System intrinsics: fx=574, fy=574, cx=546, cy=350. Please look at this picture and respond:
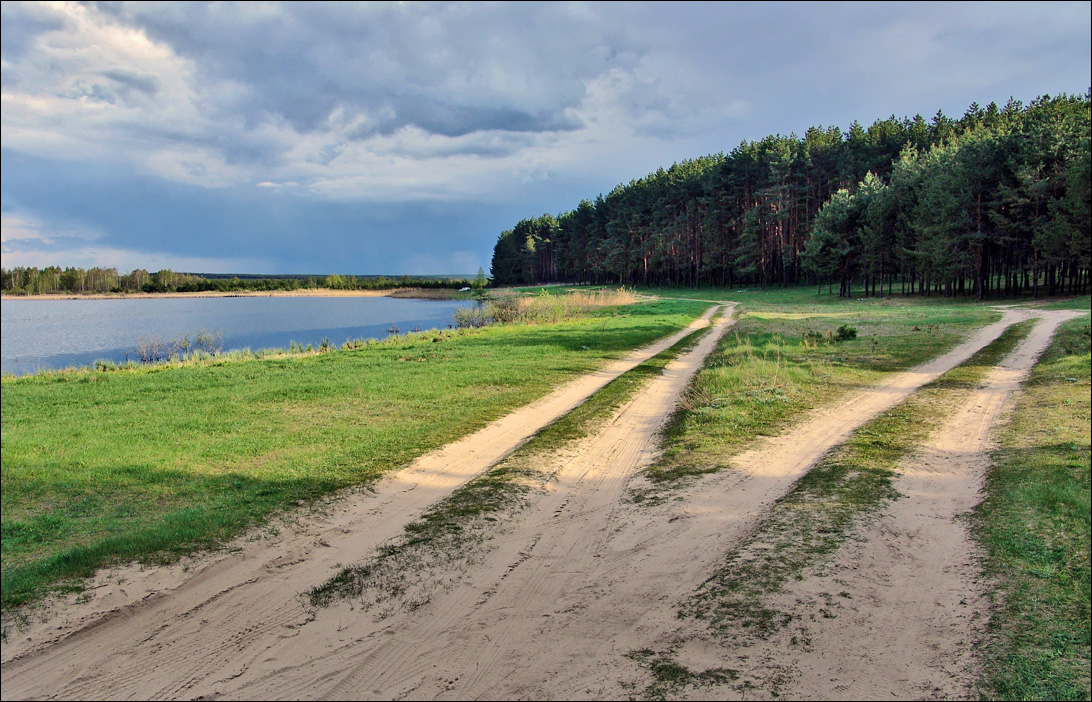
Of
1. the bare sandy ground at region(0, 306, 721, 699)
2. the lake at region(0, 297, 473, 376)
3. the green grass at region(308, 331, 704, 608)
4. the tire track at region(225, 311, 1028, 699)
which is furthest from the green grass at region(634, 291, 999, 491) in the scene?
the lake at region(0, 297, 473, 376)

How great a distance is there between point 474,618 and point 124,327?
66.7 feet

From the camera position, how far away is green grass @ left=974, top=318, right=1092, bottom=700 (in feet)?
12.1

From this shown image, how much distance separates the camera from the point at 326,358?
20578 mm

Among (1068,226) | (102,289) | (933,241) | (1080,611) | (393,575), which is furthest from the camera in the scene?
(933,241)

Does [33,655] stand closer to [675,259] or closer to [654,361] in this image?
[654,361]

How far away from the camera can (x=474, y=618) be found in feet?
15.8

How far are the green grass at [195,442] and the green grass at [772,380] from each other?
3.97 m

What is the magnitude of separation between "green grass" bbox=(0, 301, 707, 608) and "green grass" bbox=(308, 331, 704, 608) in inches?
63.7

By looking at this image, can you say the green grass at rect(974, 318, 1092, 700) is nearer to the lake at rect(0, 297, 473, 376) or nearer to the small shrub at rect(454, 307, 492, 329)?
the lake at rect(0, 297, 473, 376)

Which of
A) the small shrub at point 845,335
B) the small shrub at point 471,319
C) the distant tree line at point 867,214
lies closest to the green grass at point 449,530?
the distant tree line at point 867,214

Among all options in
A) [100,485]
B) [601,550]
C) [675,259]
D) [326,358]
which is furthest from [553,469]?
[675,259]

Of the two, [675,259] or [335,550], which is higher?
[675,259]

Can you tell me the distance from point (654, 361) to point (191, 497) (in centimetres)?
1431

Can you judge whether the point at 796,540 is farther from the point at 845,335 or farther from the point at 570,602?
the point at 845,335
